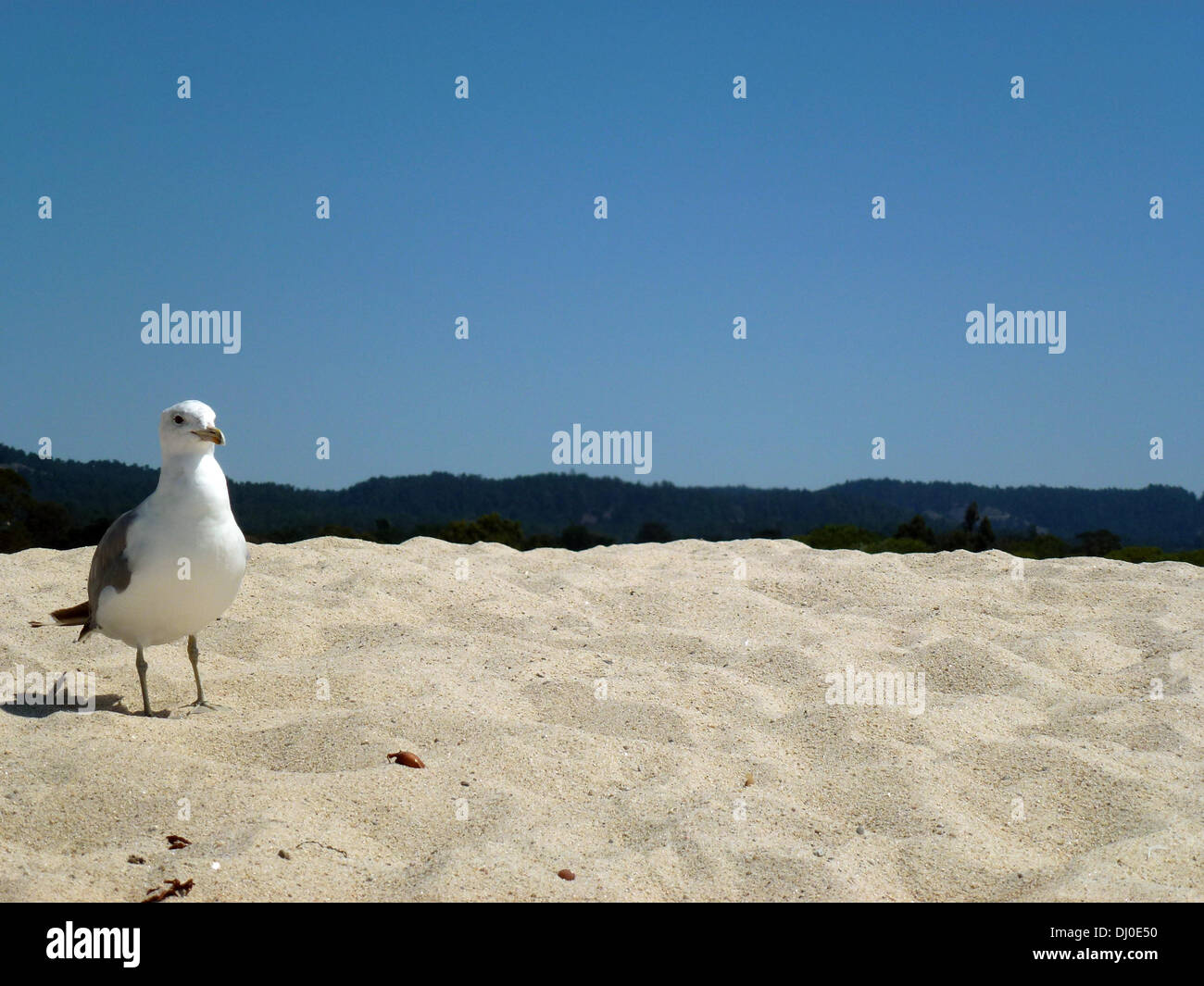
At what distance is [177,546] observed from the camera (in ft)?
15.4

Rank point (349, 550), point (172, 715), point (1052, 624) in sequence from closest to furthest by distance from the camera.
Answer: point (172, 715)
point (1052, 624)
point (349, 550)

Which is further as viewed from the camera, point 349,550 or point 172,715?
point 349,550

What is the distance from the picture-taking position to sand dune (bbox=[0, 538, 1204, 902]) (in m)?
3.34

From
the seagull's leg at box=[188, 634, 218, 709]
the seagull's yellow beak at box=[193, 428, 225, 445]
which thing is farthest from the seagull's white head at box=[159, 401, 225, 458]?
the seagull's leg at box=[188, 634, 218, 709]

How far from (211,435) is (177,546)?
561mm

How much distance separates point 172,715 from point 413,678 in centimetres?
117

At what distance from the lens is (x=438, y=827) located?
3578 millimetres

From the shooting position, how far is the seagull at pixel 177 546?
470cm

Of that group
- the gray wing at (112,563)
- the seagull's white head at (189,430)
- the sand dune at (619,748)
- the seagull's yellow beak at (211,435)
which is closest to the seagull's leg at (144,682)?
the sand dune at (619,748)

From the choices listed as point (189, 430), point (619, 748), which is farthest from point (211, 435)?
point (619, 748)

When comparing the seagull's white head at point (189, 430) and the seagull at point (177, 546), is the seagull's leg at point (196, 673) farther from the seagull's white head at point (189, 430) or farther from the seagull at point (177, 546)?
the seagull's white head at point (189, 430)

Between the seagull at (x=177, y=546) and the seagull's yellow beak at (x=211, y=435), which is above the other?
the seagull's yellow beak at (x=211, y=435)
